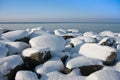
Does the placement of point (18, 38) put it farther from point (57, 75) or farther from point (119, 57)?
point (119, 57)

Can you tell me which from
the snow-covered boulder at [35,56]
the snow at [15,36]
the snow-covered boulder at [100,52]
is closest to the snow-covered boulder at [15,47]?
the snow-covered boulder at [35,56]

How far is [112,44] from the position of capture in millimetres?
8625

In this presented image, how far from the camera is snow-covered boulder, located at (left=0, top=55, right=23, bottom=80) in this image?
17.0 feet

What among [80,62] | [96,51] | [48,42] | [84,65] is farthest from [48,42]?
[84,65]

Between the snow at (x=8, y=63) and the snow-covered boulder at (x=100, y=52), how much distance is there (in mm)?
2299

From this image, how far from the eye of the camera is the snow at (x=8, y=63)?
17.0ft

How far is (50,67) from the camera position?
5.56m

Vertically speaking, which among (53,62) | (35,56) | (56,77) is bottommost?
(56,77)

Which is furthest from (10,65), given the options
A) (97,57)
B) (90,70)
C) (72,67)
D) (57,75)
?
(97,57)

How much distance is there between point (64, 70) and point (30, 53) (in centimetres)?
102

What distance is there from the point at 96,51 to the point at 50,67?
1.88 meters

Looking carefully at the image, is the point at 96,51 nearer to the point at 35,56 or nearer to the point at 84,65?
the point at 84,65

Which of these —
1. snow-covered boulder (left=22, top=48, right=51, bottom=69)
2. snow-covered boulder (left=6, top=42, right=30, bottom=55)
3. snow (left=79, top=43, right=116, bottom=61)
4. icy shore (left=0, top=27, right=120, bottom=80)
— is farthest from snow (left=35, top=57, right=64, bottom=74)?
snow (left=79, top=43, right=116, bottom=61)

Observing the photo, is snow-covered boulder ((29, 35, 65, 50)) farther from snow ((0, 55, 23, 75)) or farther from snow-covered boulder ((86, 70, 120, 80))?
snow-covered boulder ((86, 70, 120, 80))
